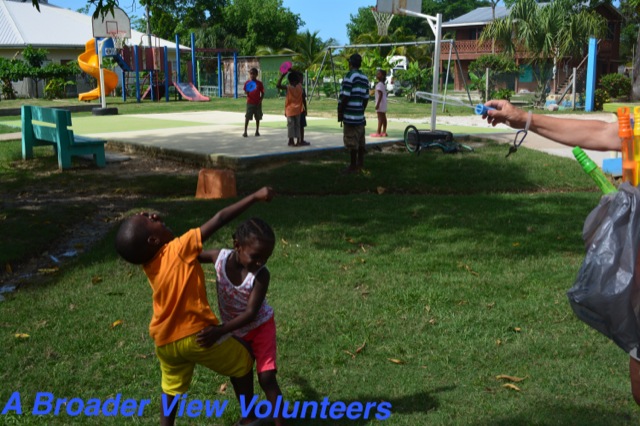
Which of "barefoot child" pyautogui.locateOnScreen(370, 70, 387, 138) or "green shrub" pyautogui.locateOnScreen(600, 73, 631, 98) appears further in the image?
"green shrub" pyautogui.locateOnScreen(600, 73, 631, 98)

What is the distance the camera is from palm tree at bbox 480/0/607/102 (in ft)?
102

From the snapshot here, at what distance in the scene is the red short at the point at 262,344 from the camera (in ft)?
11.4

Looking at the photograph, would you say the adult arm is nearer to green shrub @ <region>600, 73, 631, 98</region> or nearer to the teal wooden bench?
the teal wooden bench

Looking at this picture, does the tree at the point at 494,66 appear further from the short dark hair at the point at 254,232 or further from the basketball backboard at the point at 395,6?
the short dark hair at the point at 254,232

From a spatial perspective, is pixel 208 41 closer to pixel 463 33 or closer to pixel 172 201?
pixel 463 33

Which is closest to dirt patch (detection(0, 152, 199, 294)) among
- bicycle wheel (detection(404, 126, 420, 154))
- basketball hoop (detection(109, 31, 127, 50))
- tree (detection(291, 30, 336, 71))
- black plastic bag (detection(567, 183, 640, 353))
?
bicycle wheel (detection(404, 126, 420, 154))

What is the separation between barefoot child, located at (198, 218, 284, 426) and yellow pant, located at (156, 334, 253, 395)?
0.19ft

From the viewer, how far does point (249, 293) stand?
3.33 m

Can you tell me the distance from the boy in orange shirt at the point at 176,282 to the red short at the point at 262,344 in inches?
5.7

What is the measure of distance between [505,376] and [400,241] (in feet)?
9.83

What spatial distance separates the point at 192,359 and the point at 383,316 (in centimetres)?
203

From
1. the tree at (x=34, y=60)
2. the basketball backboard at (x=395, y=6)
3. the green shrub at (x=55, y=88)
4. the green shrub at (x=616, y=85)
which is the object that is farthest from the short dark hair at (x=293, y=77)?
the tree at (x=34, y=60)

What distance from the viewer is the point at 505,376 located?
412 cm

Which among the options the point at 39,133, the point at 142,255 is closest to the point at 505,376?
the point at 142,255
